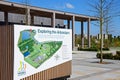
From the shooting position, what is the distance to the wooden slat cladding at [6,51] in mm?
9031

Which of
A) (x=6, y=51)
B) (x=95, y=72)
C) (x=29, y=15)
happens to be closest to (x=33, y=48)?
(x=6, y=51)

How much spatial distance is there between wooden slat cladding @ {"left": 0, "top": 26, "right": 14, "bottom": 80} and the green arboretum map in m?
0.35

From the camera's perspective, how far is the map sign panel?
922 cm

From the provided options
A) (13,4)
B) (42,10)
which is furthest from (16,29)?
(42,10)

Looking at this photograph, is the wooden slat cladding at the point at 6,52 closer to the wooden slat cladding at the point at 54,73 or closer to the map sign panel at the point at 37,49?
the map sign panel at the point at 37,49

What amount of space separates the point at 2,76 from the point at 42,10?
30.8 m

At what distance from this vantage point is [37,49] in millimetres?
10125

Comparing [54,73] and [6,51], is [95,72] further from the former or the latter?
[6,51]

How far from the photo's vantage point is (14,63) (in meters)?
9.01

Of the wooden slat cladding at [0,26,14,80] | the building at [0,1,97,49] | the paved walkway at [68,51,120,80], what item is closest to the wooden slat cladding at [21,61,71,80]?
the paved walkway at [68,51,120,80]

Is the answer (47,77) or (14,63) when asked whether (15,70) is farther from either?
(47,77)

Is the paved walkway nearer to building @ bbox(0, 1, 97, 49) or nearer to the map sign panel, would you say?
the map sign panel

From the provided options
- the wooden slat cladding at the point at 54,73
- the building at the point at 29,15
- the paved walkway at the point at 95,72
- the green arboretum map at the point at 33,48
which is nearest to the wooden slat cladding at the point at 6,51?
the green arboretum map at the point at 33,48

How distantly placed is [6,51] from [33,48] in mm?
1154
